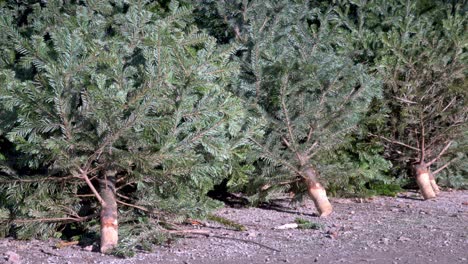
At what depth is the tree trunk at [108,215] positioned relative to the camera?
19.4 ft

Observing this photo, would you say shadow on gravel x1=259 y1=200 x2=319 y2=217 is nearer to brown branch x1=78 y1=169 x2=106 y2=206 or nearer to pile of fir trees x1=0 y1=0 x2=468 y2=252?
pile of fir trees x1=0 y1=0 x2=468 y2=252

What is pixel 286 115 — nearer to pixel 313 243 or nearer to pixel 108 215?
pixel 313 243

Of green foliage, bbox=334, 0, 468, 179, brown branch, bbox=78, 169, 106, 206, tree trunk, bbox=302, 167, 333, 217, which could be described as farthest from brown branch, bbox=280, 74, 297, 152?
brown branch, bbox=78, 169, 106, 206

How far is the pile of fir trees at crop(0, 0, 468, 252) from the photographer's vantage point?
5586 millimetres

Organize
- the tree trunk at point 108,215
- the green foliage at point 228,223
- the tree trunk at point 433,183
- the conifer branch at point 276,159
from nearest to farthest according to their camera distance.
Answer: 1. the tree trunk at point 108,215
2. the green foliage at point 228,223
3. the conifer branch at point 276,159
4. the tree trunk at point 433,183

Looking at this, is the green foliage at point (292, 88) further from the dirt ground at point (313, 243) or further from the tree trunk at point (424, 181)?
the tree trunk at point (424, 181)

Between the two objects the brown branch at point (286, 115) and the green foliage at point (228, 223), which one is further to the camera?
the brown branch at point (286, 115)

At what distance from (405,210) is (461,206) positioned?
0.70 m

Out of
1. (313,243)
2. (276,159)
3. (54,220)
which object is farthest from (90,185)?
(276,159)

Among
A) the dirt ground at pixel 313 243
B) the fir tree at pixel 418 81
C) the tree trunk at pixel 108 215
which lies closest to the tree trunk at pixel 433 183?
the fir tree at pixel 418 81

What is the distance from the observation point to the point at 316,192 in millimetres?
7555

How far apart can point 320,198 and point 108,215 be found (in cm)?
247

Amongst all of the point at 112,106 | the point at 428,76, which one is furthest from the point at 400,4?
the point at 112,106

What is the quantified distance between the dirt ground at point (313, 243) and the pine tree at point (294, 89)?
425 millimetres
